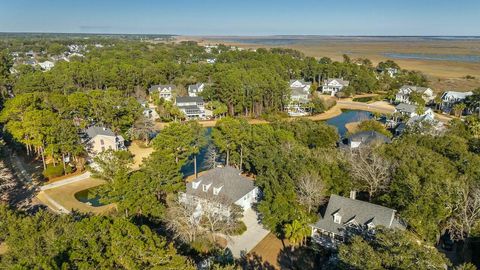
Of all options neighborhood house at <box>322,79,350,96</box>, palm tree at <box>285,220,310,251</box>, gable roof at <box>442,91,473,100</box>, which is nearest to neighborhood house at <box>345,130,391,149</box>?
palm tree at <box>285,220,310,251</box>

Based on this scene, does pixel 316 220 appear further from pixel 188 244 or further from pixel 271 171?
pixel 188 244

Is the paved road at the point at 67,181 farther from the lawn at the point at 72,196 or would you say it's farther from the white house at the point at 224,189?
the white house at the point at 224,189

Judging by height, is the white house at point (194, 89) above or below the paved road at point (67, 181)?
above

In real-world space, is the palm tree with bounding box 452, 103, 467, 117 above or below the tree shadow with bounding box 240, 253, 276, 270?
above

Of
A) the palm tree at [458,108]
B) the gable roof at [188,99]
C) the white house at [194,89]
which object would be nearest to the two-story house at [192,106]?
the gable roof at [188,99]

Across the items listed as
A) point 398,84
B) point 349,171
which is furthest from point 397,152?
point 398,84

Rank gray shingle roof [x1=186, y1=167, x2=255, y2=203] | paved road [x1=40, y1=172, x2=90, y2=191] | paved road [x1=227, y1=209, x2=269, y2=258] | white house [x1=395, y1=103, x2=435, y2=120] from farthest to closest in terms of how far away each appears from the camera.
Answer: white house [x1=395, y1=103, x2=435, y2=120]
paved road [x1=40, y1=172, x2=90, y2=191]
gray shingle roof [x1=186, y1=167, x2=255, y2=203]
paved road [x1=227, y1=209, x2=269, y2=258]

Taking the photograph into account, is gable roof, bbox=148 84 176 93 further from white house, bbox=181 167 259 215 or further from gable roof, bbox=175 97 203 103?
white house, bbox=181 167 259 215
